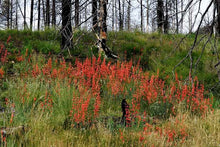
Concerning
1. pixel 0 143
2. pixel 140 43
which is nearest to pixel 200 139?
pixel 0 143

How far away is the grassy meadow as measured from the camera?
9.69 feet

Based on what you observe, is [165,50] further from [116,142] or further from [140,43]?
[116,142]

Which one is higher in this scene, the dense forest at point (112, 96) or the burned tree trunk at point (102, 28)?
the burned tree trunk at point (102, 28)

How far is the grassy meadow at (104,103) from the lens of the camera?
9.69 feet

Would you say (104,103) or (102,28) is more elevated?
(102,28)

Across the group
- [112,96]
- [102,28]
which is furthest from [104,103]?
[102,28]

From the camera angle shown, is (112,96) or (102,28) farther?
(102,28)

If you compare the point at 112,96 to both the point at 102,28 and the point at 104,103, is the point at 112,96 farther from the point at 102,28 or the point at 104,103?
the point at 102,28

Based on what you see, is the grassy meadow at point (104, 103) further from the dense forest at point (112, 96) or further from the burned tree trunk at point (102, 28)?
the burned tree trunk at point (102, 28)

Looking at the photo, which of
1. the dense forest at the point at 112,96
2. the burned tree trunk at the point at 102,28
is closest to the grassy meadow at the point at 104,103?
the dense forest at the point at 112,96

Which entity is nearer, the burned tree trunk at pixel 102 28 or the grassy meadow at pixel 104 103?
the grassy meadow at pixel 104 103

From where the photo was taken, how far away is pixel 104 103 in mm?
4867

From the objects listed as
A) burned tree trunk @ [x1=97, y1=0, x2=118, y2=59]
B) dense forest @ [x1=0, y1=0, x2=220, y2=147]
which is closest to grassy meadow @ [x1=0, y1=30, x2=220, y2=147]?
dense forest @ [x1=0, y1=0, x2=220, y2=147]

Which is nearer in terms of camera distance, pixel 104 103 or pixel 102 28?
pixel 104 103
